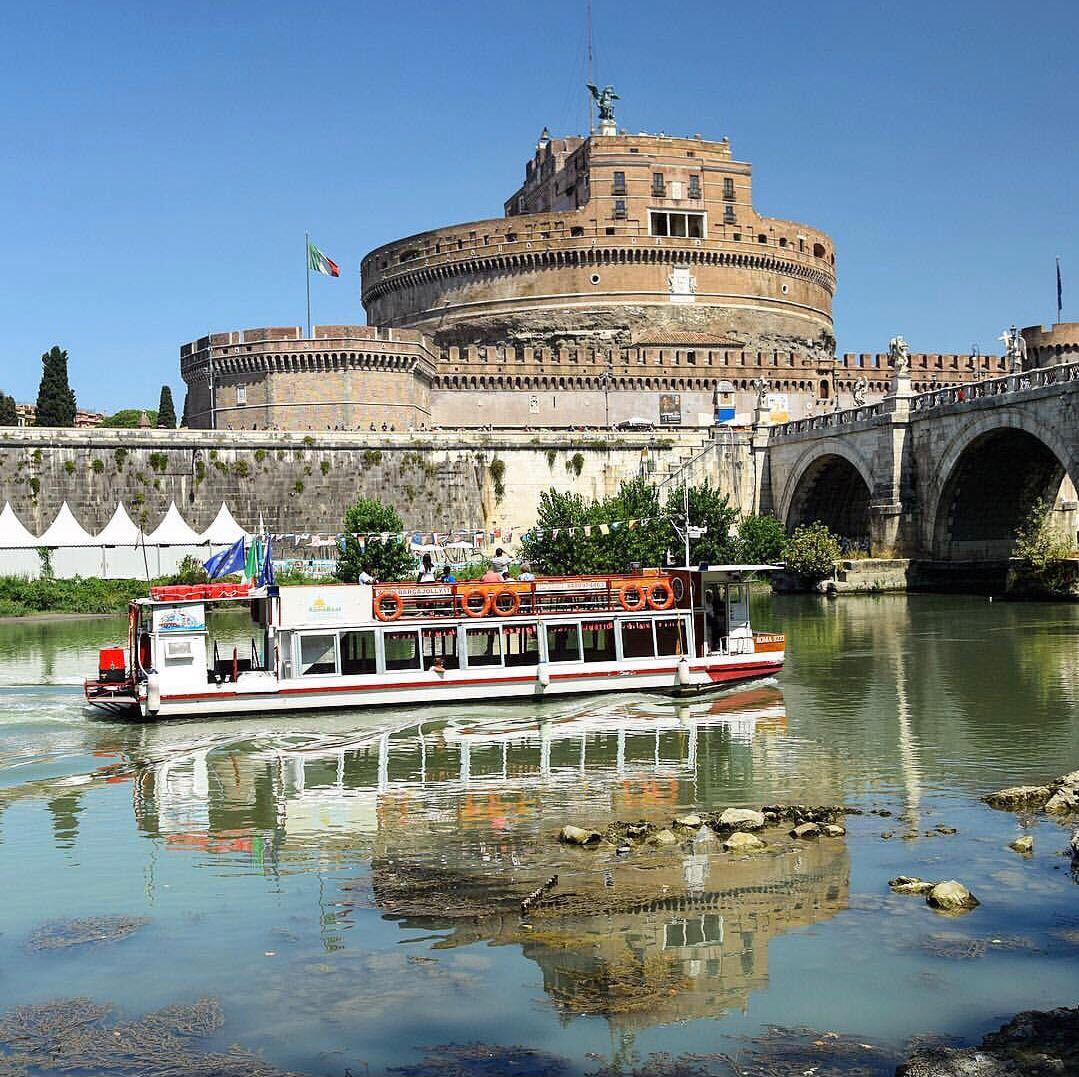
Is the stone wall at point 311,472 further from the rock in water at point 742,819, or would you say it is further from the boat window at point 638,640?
the rock in water at point 742,819

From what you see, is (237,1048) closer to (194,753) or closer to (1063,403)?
(194,753)

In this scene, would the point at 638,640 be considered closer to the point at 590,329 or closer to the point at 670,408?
the point at 670,408

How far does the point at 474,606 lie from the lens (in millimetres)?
26141

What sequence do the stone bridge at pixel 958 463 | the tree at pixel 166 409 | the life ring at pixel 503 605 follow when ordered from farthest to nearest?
the tree at pixel 166 409 < the stone bridge at pixel 958 463 < the life ring at pixel 503 605

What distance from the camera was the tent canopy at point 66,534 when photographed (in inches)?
1976

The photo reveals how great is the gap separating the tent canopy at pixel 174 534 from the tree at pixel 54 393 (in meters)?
20.3

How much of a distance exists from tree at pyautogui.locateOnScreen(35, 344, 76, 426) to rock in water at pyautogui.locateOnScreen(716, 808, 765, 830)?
60214 millimetres

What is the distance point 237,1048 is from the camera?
984 centimetres

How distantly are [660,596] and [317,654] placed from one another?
22.3ft

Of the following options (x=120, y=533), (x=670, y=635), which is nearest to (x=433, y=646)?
(x=670, y=635)

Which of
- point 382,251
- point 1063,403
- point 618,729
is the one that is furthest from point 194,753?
point 382,251

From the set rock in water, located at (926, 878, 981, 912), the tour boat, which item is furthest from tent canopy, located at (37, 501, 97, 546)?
rock in water, located at (926, 878, 981, 912)

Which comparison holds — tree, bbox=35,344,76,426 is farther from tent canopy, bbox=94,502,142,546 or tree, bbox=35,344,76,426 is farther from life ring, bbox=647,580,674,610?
life ring, bbox=647,580,674,610

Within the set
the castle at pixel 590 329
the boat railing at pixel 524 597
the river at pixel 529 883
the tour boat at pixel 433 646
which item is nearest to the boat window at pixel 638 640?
the tour boat at pixel 433 646
